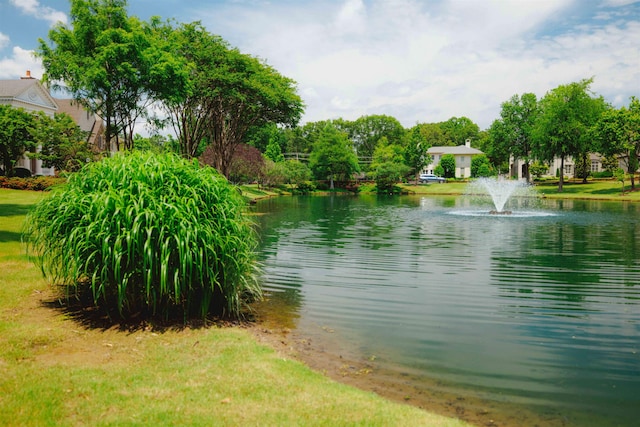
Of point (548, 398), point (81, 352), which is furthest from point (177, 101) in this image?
point (548, 398)

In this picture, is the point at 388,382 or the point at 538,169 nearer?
the point at 388,382

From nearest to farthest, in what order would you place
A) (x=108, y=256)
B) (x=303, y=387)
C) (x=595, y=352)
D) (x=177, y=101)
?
(x=303, y=387), (x=108, y=256), (x=595, y=352), (x=177, y=101)

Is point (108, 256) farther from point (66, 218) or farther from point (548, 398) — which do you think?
point (548, 398)

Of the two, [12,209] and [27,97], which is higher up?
[27,97]

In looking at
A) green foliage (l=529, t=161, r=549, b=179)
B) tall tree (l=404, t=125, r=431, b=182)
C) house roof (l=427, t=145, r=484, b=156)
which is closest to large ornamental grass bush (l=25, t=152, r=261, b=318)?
tall tree (l=404, t=125, r=431, b=182)

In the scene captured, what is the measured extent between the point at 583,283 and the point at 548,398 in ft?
27.4

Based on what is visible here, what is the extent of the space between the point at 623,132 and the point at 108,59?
191 ft

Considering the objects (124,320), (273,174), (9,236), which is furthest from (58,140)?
(273,174)

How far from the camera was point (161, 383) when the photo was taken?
598cm

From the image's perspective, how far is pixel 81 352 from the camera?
275 inches

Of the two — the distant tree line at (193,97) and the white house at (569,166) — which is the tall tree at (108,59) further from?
the white house at (569,166)

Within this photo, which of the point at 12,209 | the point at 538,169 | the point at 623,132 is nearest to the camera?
the point at 12,209

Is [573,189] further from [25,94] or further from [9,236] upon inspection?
[9,236]

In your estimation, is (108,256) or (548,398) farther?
(108,256)
